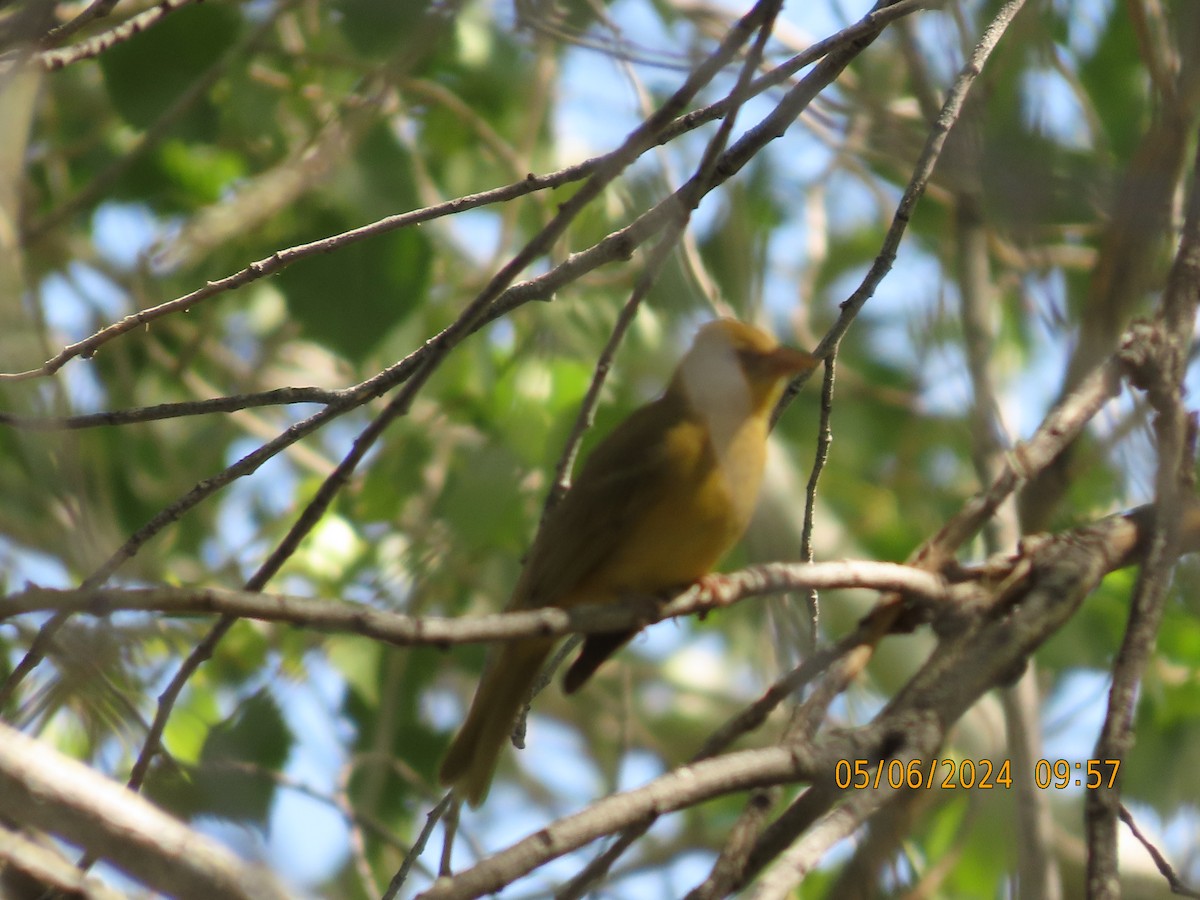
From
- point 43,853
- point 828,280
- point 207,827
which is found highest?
point 828,280

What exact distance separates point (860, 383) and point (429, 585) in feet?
13.5

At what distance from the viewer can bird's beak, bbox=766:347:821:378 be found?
406cm

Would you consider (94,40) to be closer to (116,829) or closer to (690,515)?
(690,515)

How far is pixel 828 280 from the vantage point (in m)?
9.20

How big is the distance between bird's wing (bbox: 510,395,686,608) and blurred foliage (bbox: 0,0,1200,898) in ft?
1.36

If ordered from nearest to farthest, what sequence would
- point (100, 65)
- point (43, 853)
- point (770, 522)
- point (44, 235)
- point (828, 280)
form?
point (43, 853) < point (770, 522) < point (100, 65) < point (44, 235) < point (828, 280)

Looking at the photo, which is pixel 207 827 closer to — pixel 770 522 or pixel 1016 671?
pixel 1016 671

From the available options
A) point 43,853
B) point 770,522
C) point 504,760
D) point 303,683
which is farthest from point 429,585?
point 504,760

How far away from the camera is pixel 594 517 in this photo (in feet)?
12.3

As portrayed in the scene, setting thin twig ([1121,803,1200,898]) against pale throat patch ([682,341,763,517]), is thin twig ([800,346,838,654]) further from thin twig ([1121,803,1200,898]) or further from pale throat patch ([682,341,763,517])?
thin twig ([1121,803,1200,898])

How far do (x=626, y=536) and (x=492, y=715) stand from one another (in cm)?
65
